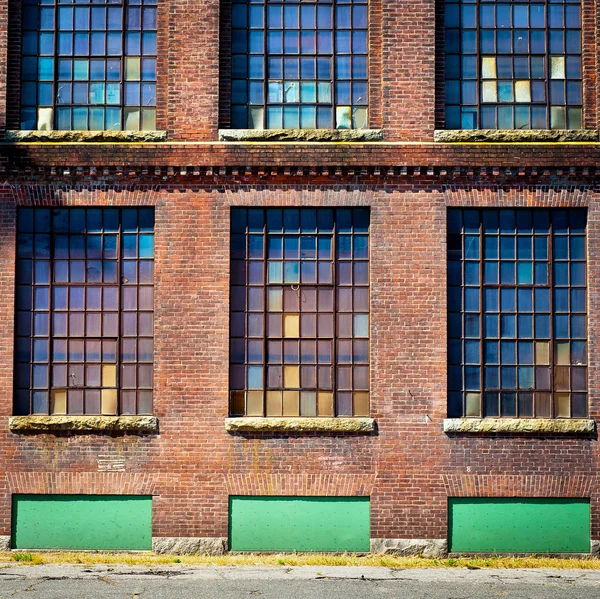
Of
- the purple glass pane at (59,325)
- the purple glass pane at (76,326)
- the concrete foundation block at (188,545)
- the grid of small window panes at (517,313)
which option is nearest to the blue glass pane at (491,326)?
the grid of small window panes at (517,313)

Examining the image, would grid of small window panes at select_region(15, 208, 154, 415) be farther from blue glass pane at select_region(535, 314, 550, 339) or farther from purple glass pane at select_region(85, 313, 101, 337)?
blue glass pane at select_region(535, 314, 550, 339)

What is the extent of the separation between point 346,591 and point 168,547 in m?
3.69

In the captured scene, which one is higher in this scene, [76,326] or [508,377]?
[76,326]

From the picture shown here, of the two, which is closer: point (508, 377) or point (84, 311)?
point (508, 377)

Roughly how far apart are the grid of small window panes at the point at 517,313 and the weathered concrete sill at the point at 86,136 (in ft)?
17.8

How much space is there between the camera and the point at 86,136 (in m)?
15.7

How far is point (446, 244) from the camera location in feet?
51.2

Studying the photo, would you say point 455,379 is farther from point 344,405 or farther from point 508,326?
point 344,405

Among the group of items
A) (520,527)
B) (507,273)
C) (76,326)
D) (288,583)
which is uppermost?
(507,273)

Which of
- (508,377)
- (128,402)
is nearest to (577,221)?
(508,377)

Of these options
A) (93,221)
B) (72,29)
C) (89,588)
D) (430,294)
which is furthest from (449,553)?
(72,29)

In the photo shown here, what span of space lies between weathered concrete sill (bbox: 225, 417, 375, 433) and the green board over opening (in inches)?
46.6

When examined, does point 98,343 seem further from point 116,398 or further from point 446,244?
point 446,244

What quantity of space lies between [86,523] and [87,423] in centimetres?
170
